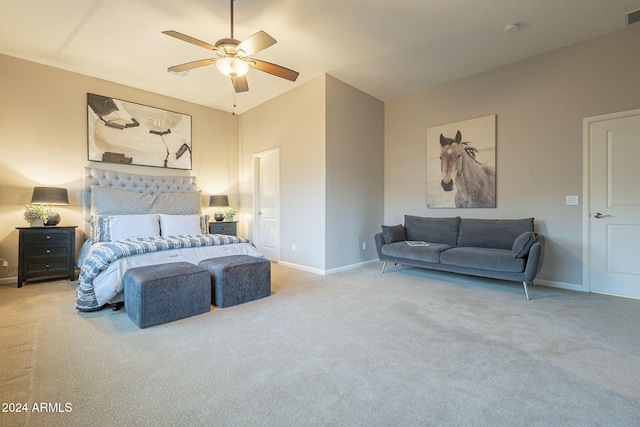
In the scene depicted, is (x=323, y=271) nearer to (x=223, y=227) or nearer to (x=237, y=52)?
(x=223, y=227)

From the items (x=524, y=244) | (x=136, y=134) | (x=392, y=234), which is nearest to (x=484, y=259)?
(x=524, y=244)

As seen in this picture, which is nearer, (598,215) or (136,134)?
(598,215)

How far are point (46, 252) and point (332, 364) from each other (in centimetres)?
428

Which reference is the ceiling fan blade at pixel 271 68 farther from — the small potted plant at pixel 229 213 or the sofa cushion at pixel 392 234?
the small potted plant at pixel 229 213

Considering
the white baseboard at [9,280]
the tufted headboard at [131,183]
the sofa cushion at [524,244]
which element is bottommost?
the white baseboard at [9,280]

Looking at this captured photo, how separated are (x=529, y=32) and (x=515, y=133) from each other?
1297 mm

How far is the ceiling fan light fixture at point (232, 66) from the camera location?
2.79 meters

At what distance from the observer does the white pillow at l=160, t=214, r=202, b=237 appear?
166 inches

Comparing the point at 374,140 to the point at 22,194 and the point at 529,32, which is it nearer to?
the point at 529,32

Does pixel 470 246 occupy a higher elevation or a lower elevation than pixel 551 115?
lower

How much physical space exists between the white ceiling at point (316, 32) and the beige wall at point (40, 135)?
226 mm

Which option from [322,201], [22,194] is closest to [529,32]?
[322,201]

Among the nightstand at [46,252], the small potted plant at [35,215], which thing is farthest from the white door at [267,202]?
the small potted plant at [35,215]

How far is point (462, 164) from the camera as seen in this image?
4.64 meters
